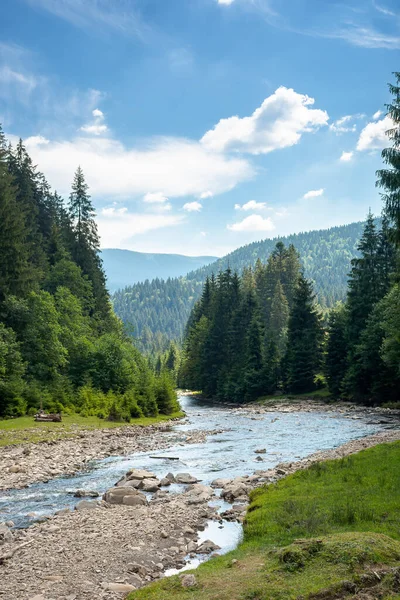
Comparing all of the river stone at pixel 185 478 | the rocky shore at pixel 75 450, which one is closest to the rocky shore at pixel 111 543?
the river stone at pixel 185 478

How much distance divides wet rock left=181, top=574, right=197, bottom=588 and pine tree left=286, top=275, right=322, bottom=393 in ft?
206

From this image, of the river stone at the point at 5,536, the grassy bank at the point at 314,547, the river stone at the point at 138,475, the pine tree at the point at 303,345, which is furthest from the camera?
the pine tree at the point at 303,345

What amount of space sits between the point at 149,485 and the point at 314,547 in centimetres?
1107

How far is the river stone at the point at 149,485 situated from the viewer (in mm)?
19234

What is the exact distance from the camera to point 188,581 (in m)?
9.66

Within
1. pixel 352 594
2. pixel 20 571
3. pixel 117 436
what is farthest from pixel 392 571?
pixel 117 436

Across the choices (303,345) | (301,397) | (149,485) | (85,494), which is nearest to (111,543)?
(85,494)

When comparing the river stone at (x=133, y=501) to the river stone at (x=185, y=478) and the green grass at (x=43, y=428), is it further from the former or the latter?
the green grass at (x=43, y=428)

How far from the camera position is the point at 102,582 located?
10.4 m

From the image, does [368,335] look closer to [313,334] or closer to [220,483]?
[313,334]

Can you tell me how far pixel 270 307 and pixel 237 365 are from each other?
112 feet

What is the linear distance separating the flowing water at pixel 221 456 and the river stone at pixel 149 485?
27.8 inches

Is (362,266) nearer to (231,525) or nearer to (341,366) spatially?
(341,366)

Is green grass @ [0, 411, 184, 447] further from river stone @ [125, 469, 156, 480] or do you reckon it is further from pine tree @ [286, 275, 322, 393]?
pine tree @ [286, 275, 322, 393]
